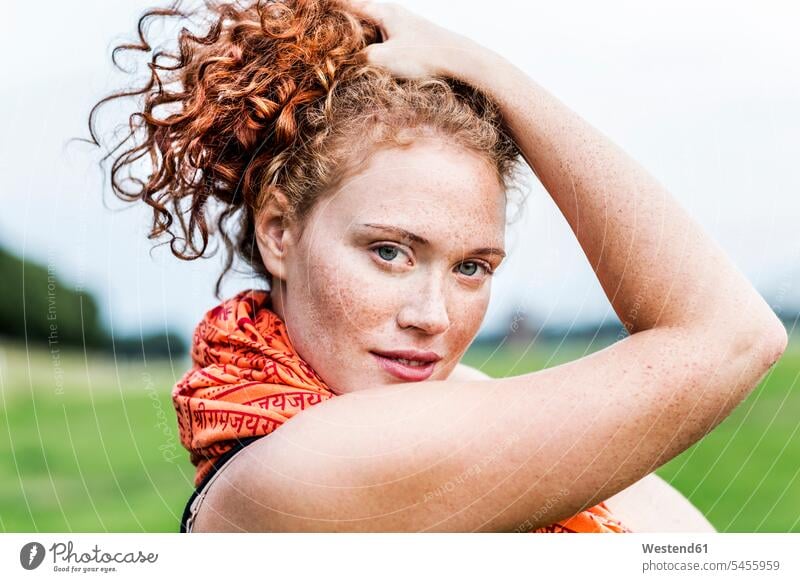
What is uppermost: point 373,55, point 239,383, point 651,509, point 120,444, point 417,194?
point 373,55

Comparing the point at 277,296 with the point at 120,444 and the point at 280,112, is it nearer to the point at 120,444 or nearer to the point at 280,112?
the point at 280,112

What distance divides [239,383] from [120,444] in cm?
97

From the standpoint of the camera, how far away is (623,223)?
103 cm

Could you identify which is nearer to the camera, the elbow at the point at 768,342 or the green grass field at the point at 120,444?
the elbow at the point at 768,342

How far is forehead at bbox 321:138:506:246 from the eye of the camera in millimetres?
1056

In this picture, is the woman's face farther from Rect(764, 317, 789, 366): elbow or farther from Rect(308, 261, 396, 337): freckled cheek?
Rect(764, 317, 789, 366): elbow

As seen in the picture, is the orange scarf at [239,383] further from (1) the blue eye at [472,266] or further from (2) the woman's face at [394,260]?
(1) the blue eye at [472,266]

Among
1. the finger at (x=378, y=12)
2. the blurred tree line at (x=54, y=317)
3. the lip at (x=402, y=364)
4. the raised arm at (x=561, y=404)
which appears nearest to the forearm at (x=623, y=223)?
the raised arm at (x=561, y=404)

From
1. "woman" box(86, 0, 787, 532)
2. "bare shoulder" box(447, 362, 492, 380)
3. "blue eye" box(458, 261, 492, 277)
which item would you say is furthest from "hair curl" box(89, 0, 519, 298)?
"bare shoulder" box(447, 362, 492, 380)

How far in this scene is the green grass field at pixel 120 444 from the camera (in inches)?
58.1

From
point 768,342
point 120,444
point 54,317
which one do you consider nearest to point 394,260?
point 768,342

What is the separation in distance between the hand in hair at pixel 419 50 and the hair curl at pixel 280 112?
0.01 m

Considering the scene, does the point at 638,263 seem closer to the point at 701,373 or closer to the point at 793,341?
the point at 701,373

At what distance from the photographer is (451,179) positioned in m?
1.07
